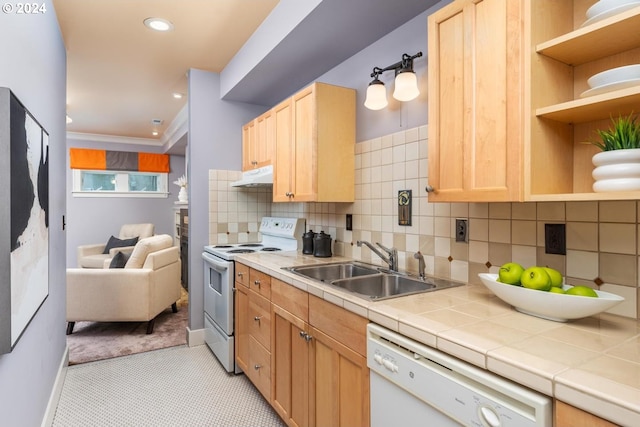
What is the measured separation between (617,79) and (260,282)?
186 centimetres

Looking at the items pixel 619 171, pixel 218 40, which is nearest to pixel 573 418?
pixel 619 171

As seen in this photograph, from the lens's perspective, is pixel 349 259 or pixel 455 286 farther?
pixel 349 259

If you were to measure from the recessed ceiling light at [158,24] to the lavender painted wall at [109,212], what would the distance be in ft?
14.8

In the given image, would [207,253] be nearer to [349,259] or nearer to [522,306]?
[349,259]

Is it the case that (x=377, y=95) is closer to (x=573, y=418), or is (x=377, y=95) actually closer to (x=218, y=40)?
(x=218, y=40)

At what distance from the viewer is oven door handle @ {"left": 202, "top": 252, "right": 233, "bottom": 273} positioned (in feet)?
8.39

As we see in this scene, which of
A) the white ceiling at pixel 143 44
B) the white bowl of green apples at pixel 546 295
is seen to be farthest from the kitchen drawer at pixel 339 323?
the white ceiling at pixel 143 44

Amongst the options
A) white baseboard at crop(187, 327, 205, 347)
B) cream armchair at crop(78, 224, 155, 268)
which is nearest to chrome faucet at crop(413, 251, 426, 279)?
white baseboard at crop(187, 327, 205, 347)

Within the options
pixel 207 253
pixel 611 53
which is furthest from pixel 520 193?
pixel 207 253

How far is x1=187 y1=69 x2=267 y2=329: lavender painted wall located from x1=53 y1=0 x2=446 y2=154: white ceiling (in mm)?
137

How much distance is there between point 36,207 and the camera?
155 cm

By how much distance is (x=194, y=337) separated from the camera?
3.13 m

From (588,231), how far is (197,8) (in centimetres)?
245

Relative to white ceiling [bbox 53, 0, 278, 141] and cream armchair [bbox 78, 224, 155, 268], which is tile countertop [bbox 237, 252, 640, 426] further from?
cream armchair [bbox 78, 224, 155, 268]
